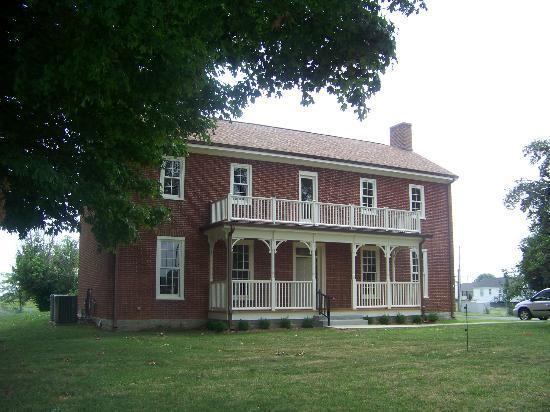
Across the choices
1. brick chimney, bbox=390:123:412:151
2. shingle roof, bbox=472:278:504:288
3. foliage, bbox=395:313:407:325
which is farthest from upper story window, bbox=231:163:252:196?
shingle roof, bbox=472:278:504:288

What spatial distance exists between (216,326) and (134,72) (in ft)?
42.3

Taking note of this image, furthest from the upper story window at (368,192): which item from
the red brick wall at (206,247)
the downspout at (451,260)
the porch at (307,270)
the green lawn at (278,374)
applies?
the green lawn at (278,374)

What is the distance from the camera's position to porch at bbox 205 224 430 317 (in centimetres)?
2088

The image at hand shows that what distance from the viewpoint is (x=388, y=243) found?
79.0ft

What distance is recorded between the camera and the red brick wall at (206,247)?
20578mm

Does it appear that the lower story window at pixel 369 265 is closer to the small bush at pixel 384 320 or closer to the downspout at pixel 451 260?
the small bush at pixel 384 320

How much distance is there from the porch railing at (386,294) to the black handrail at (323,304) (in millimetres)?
1379

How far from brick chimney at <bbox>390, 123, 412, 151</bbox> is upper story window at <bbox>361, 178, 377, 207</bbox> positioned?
6.08 m

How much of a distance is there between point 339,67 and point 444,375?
5.33 meters

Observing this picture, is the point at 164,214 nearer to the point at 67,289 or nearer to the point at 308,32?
the point at 308,32

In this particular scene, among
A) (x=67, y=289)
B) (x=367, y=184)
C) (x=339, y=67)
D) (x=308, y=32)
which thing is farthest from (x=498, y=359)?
(x=67, y=289)

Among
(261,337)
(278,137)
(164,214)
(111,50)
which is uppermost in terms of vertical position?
(278,137)

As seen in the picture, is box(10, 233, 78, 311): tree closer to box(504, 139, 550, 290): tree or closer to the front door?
the front door

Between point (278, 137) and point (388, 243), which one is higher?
point (278, 137)
